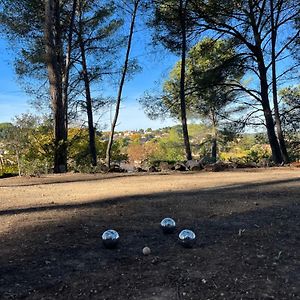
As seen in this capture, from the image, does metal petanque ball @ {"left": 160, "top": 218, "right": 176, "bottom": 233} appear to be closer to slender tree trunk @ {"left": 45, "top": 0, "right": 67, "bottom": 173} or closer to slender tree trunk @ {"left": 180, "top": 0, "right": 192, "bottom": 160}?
slender tree trunk @ {"left": 45, "top": 0, "right": 67, "bottom": 173}

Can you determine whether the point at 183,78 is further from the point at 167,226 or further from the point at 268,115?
the point at 167,226

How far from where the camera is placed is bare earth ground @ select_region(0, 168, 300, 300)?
1.89 metres

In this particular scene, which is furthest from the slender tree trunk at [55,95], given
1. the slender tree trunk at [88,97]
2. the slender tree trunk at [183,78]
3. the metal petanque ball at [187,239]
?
the metal petanque ball at [187,239]

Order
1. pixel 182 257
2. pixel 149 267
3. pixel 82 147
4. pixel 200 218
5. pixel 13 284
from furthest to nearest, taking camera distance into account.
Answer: pixel 82 147 → pixel 200 218 → pixel 182 257 → pixel 149 267 → pixel 13 284

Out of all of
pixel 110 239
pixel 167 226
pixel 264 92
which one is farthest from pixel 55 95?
pixel 110 239

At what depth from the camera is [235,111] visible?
1421cm

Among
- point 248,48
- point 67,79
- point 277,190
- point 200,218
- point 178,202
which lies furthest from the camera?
point 67,79

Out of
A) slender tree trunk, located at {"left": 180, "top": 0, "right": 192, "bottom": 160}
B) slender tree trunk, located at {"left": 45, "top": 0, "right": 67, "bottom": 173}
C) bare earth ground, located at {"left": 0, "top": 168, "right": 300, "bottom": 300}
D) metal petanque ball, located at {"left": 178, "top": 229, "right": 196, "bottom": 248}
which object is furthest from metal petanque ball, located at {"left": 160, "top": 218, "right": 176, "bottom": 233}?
slender tree trunk, located at {"left": 180, "top": 0, "right": 192, "bottom": 160}

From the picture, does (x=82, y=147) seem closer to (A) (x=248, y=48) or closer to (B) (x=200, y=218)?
(A) (x=248, y=48)

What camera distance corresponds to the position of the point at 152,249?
2.49 m

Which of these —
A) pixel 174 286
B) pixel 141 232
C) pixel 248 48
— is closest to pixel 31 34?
pixel 248 48

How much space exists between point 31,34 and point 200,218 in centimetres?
1129

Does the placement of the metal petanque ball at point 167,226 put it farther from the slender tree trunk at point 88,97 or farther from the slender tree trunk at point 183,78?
the slender tree trunk at point 88,97

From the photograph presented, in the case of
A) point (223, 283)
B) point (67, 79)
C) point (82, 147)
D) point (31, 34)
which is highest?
point (31, 34)
